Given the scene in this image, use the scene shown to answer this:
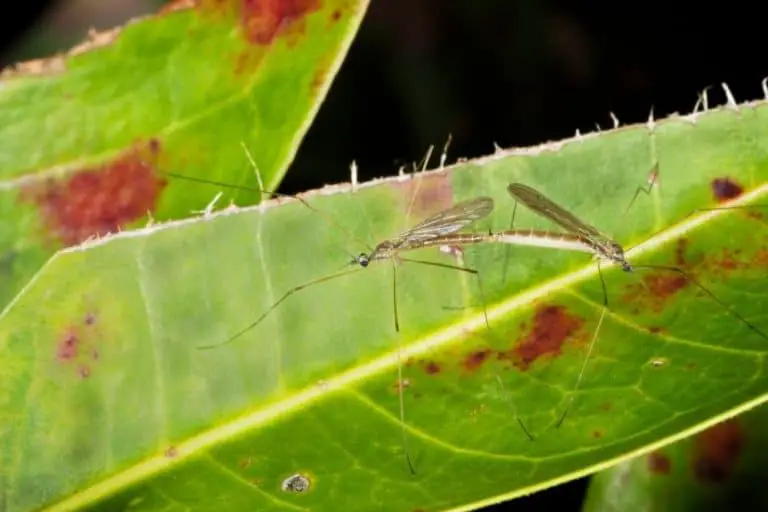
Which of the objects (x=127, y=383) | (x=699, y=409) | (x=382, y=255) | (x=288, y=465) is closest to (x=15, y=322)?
(x=127, y=383)

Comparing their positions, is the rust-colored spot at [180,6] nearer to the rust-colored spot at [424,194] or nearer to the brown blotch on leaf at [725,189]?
the rust-colored spot at [424,194]

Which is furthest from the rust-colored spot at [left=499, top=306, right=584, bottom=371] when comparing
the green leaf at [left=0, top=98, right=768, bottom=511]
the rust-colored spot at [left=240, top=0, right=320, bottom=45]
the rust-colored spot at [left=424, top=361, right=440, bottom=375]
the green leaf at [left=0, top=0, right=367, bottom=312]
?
the rust-colored spot at [left=240, top=0, right=320, bottom=45]

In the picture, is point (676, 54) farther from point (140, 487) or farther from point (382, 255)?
point (140, 487)

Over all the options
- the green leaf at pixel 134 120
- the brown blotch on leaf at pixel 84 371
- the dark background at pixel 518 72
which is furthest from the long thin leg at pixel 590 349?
the dark background at pixel 518 72

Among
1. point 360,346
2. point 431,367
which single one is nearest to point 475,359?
point 431,367

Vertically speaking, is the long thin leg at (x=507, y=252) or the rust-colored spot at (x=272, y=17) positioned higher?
the rust-colored spot at (x=272, y=17)

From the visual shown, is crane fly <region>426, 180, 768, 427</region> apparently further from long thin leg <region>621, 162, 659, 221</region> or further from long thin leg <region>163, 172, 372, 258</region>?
long thin leg <region>163, 172, 372, 258</region>
